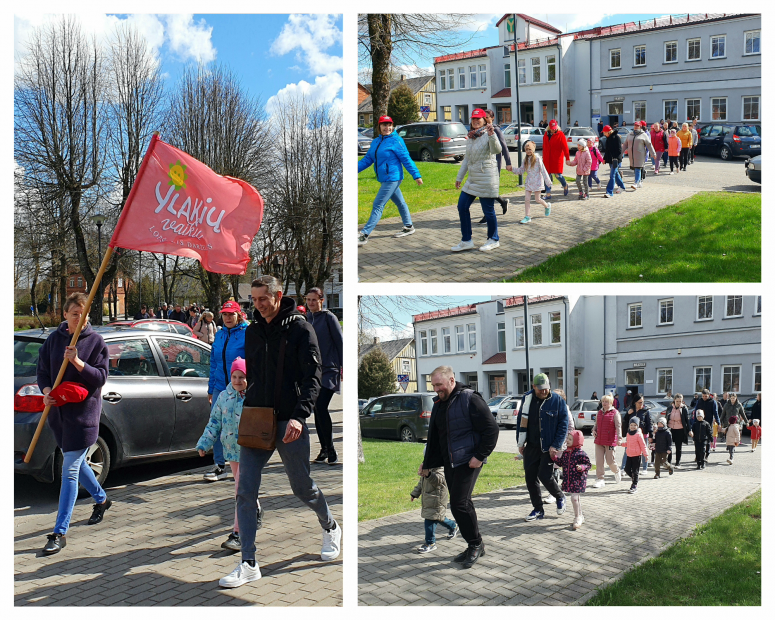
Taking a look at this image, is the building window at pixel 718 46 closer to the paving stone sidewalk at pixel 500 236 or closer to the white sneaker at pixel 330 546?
the paving stone sidewalk at pixel 500 236

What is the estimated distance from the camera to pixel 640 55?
6.17 m

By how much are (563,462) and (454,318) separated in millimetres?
2092

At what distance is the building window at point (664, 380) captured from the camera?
6.07 meters

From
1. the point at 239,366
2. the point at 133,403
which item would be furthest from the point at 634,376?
the point at 133,403

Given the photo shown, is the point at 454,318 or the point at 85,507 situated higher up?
the point at 454,318

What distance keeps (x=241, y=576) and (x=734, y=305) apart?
365 cm

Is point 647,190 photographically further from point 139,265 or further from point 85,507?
point 139,265

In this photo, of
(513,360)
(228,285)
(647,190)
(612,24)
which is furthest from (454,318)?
(228,285)

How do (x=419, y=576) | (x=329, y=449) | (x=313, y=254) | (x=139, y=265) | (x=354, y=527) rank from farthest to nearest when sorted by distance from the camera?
(x=139, y=265) → (x=313, y=254) → (x=329, y=449) → (x=419, y=576) → (x=354, y=527)

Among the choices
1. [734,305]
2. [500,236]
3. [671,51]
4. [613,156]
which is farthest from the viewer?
[613,156]

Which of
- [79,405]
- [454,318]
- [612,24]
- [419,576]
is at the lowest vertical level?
[419,576]

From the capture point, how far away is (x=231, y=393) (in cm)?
498

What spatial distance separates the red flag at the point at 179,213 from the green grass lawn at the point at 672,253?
2017mm

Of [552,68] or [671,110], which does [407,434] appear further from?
[671,110]
